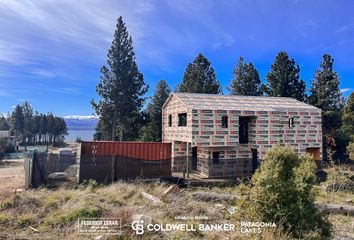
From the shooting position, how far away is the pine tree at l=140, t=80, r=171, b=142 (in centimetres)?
3432

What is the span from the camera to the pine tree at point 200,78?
117 feet

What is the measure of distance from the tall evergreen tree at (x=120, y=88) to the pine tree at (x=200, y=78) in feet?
19.4

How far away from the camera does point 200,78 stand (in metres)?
35.9

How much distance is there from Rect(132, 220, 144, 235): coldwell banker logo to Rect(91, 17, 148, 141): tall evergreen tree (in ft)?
90.4

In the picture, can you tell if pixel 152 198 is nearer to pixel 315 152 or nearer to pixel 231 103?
pixel 231 103

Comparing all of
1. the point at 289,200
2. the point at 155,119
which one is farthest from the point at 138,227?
the point at 155,119

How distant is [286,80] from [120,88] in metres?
21.7

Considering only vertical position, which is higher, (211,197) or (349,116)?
(349,116)

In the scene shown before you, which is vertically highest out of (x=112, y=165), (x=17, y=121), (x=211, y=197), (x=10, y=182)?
(x=17, y=121)

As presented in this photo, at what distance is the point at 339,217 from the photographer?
A: 1120 centimetres

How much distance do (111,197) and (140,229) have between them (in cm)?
410

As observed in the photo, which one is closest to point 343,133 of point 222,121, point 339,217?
point 222,121

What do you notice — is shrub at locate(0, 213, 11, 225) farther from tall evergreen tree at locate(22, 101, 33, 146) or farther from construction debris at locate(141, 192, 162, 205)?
tall evergreen tree at locate(22, 101, 33, 146)

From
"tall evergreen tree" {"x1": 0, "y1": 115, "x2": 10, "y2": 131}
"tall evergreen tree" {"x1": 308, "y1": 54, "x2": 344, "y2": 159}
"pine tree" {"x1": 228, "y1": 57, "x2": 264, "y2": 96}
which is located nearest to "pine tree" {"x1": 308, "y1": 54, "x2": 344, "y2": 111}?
"tall evergreen tree" {"x1": 308, "y1": 54, "x2": 344, "y2": 159}
